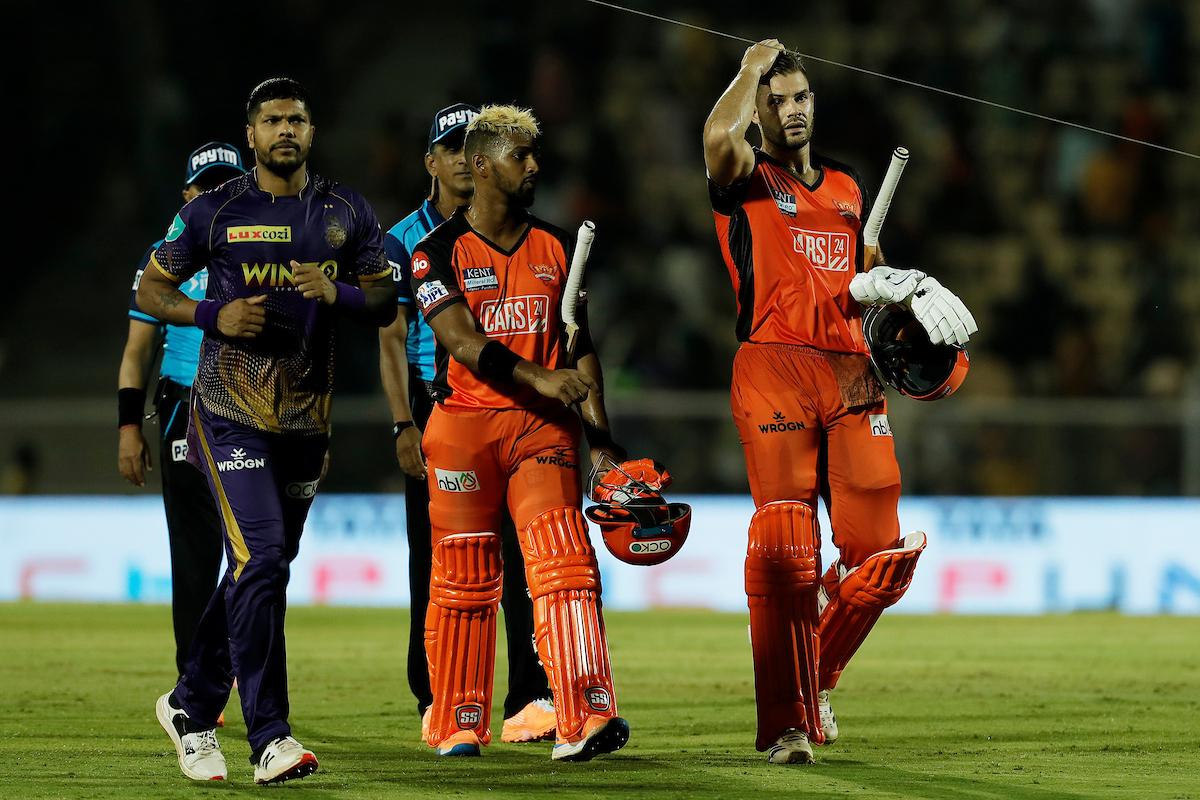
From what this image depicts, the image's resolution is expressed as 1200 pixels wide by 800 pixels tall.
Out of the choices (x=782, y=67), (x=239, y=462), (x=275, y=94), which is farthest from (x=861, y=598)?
(x=275, y=94)

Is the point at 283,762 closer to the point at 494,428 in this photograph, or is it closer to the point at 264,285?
the point at 494,428

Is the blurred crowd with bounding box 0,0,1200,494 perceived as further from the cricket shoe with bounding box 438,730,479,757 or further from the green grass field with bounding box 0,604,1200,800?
the cricket shoe with bounding box 438,730,479,757

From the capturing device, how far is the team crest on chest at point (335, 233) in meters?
7.14

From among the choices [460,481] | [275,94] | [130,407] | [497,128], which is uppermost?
[275,94]

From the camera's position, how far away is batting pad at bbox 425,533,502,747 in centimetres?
744

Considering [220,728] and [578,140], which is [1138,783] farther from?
[578,140]

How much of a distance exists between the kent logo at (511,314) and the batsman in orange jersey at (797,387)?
807 mm

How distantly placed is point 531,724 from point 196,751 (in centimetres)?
173

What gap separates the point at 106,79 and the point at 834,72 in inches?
345

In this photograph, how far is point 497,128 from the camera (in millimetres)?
7363

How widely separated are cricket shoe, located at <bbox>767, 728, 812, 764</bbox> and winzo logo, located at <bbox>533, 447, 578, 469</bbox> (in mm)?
1299

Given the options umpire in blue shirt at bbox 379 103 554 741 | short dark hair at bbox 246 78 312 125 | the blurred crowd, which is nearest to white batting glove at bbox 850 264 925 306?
umpire in blue shirt at bbox 379 103 554 741

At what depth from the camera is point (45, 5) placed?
23062 millimetres

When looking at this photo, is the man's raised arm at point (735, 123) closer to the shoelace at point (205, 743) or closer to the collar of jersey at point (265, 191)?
the collar of jersey at point (265, 191)
